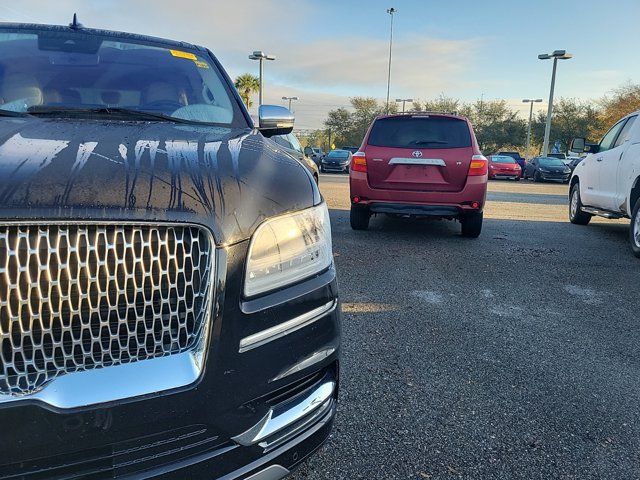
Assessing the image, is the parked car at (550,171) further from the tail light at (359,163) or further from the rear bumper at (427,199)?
the tail light at (359,163)

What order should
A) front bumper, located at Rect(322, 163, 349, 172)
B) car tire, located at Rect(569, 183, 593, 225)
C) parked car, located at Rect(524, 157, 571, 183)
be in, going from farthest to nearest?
front bumper, located at Rect(322, 163, 349, 172), parked car, located at Rect(524, 157, 571, 183), car tire, located at Rect(569, 183, 593, 225)

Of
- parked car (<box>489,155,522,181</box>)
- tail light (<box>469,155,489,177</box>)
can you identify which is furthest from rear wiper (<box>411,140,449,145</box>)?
parked car (<box>489,155,522,181</box>)

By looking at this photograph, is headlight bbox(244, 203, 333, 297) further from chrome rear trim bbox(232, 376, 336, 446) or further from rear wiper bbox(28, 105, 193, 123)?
rear wiper bbox(28, 105, 193, 123)

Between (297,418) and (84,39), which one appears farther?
(84,39)

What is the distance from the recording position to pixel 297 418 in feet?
4.87

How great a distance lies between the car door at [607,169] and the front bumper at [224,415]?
21.7 ft

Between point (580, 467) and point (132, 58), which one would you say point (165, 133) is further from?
point (580, 467)

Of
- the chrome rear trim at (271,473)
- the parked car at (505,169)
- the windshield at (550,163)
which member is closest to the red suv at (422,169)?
the chrome rear trim at (271,473)

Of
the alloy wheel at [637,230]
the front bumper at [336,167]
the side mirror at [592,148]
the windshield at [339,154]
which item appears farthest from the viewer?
Result: the windshield at [339,154]

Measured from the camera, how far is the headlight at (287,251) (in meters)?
1.38

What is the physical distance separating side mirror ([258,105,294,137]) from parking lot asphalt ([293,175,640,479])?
4.75 feet

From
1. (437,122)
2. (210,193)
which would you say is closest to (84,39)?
(210,193)

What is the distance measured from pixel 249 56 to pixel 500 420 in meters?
35.7

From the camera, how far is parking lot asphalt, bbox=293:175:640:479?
2.05m
